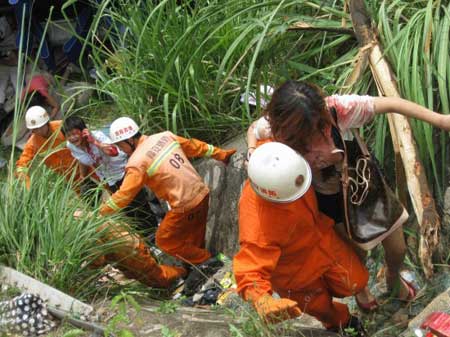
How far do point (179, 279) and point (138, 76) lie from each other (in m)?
1.64

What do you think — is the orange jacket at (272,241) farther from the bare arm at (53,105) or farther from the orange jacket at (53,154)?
the bare arm at (53,105)

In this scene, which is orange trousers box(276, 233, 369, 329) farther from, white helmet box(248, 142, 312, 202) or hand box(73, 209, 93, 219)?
hand box(73, 209, 93, 219)

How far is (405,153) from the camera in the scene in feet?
11.9

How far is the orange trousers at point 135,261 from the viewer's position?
4.21 meters

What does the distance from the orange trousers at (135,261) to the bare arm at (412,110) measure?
72.9 inches

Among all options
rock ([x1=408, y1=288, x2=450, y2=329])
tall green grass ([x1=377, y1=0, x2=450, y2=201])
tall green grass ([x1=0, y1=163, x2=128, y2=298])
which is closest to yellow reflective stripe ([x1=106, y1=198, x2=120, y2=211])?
tall green grass ([x1=0, y1=163, x2=128, y2=298])

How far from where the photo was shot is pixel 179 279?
5.39 meters

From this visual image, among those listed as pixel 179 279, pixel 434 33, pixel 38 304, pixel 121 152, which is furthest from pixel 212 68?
pixel 38 304

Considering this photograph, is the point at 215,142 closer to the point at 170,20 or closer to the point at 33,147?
the point at 170,20

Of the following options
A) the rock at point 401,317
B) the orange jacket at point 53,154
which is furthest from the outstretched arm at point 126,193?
the rock at point 401,317

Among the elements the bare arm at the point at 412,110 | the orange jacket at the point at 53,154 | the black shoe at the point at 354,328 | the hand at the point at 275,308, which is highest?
the bare arm at the point at 412,110

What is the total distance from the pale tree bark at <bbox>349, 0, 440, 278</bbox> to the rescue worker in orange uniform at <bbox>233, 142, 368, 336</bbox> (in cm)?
40

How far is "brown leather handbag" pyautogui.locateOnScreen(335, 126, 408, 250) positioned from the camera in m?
3.00

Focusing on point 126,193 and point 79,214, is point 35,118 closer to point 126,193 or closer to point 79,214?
point 126,193
